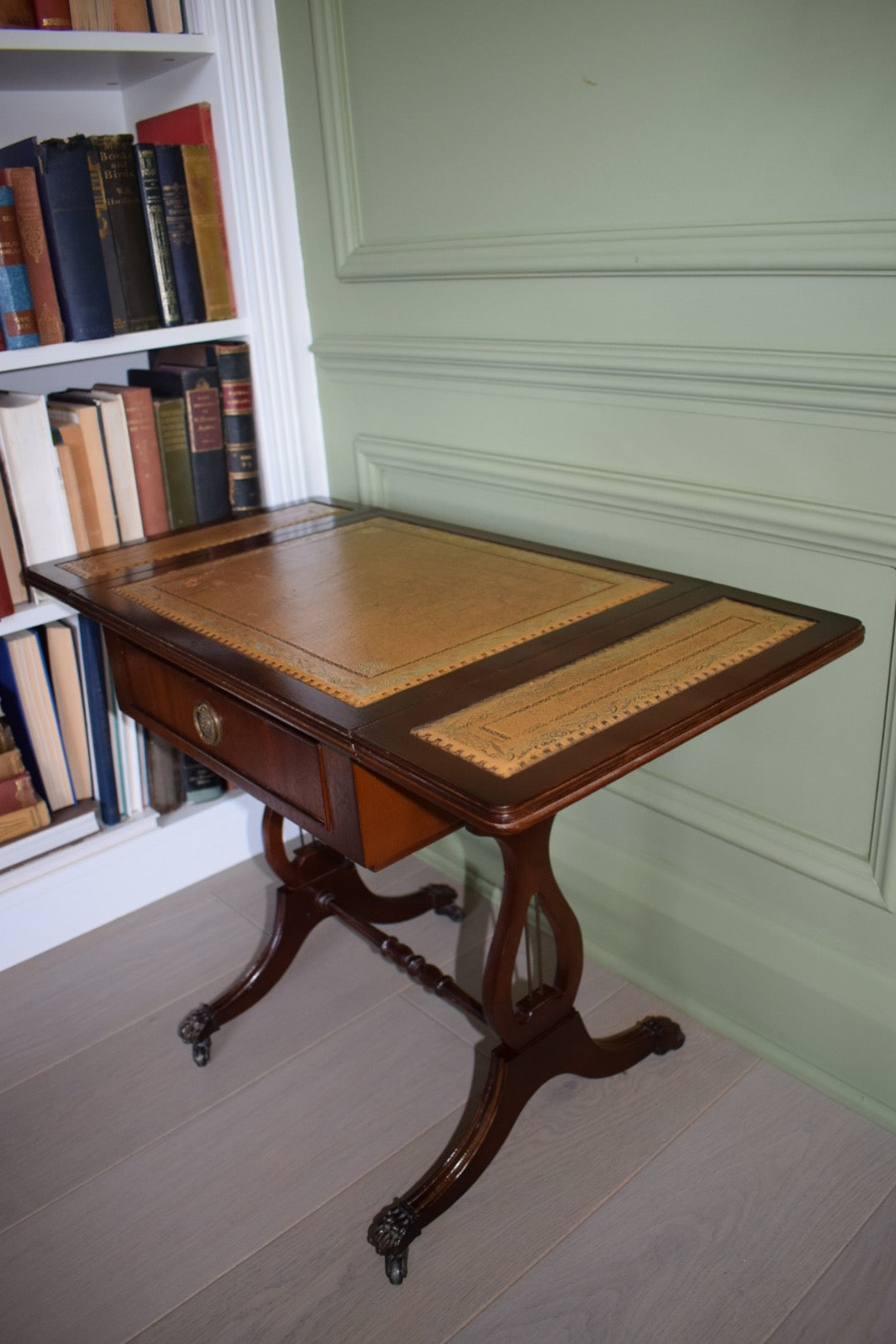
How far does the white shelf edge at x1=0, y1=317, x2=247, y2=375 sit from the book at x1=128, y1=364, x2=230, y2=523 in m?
0.06

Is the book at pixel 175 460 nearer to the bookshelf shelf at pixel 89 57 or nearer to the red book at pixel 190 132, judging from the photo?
the red book at pixel 190 132

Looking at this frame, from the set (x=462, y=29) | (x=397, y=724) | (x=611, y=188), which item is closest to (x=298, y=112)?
(x=462, y=29)

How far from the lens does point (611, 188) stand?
4.91ft

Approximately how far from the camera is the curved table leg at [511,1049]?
1339 millimetres

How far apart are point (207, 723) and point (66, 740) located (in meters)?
0.74

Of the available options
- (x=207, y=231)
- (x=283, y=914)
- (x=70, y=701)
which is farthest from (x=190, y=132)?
(x=283, y=914)

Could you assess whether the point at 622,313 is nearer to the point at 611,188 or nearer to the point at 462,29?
the point at 611,188

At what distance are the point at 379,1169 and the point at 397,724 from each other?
0.80 metres

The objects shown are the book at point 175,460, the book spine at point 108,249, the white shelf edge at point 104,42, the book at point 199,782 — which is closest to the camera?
the white shelf edge at point 104,42

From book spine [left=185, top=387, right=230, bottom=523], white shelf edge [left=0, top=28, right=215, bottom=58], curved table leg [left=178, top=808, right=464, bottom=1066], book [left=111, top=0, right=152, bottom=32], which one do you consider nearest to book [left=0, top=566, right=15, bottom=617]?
book spine [left=185, top=387, right=230, bottom=523]

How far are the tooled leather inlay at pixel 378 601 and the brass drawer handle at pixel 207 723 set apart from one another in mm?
104

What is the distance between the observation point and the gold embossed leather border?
1735mm

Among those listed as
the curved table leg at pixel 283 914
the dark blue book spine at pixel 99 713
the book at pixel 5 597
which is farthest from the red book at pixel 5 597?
the curved table leg at pixel 283 914

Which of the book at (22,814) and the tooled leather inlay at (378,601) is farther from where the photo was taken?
the book at (22,814)
